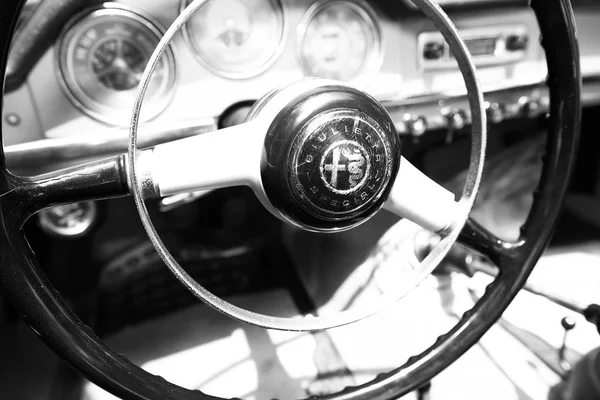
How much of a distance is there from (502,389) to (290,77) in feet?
2.22

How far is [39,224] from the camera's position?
110 centimetres

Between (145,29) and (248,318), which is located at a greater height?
(145,29)

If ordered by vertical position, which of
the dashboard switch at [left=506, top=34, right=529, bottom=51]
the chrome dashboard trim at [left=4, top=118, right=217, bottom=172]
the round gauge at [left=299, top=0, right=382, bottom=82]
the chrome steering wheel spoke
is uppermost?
the round gauge at [left=299, top=0, right=382, bottom=82]

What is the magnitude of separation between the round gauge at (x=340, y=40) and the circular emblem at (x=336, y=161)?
42cm

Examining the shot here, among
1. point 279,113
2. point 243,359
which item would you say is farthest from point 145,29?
point 243,359

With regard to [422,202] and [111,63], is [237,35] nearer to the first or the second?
[111,63]

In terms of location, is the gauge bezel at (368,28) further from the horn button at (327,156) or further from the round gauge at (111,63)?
the horn button at (327,156)

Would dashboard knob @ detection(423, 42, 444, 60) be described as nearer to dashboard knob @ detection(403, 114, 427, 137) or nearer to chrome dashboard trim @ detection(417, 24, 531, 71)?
chrome dashboard trim @ detection(417, 24, 531, 71)

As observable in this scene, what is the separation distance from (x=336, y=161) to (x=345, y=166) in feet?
0.04

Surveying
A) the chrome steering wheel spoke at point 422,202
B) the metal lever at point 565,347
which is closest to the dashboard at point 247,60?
the chrome steering wheel spoke at point 422,202

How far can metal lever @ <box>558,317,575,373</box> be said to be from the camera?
952 mm

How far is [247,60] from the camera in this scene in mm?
880

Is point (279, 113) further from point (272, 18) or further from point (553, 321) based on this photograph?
point (553, 321)

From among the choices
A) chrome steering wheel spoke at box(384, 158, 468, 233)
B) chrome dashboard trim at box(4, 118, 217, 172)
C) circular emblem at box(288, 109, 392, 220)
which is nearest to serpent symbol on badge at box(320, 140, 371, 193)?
circular emblem at box(288, 109, 392, 220)
